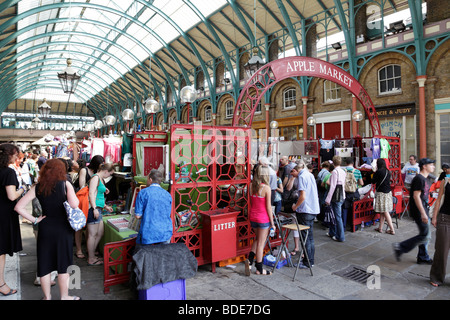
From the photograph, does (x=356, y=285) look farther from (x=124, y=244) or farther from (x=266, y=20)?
(x=266, y=20)

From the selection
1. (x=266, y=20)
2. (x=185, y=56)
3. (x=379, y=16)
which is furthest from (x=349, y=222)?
(x=185, y=56)

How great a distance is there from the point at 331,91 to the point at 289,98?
2.94 m

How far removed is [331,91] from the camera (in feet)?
51.7

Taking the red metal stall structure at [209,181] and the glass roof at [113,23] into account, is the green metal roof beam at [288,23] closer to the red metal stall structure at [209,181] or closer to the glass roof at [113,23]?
the glass roof at [113,23]

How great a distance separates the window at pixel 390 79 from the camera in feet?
42.9

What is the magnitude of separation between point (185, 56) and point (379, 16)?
1573cm

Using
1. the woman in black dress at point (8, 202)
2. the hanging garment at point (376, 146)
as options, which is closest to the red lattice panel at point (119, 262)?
the woman in black dress at point (8, 202)

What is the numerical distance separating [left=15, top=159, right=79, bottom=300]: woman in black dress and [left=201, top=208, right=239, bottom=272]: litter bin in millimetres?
2071

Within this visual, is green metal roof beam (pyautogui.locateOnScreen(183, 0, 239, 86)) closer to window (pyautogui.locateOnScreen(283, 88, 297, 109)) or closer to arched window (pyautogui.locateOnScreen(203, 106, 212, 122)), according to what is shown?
window (pyautogui.locateOnScreen(283, 88, 297, 109))

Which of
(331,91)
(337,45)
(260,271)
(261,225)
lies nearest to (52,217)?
(261,225)

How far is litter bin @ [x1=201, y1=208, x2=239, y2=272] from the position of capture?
4609 mm

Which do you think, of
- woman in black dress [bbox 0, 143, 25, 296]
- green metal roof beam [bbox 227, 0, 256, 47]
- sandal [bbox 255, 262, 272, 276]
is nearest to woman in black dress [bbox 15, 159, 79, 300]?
woman in black dress [bbox 0, 143, 25, 296]

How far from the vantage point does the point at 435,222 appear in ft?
13.9

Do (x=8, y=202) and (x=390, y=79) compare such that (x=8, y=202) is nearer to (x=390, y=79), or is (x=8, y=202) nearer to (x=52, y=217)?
(x=52, y=217)
